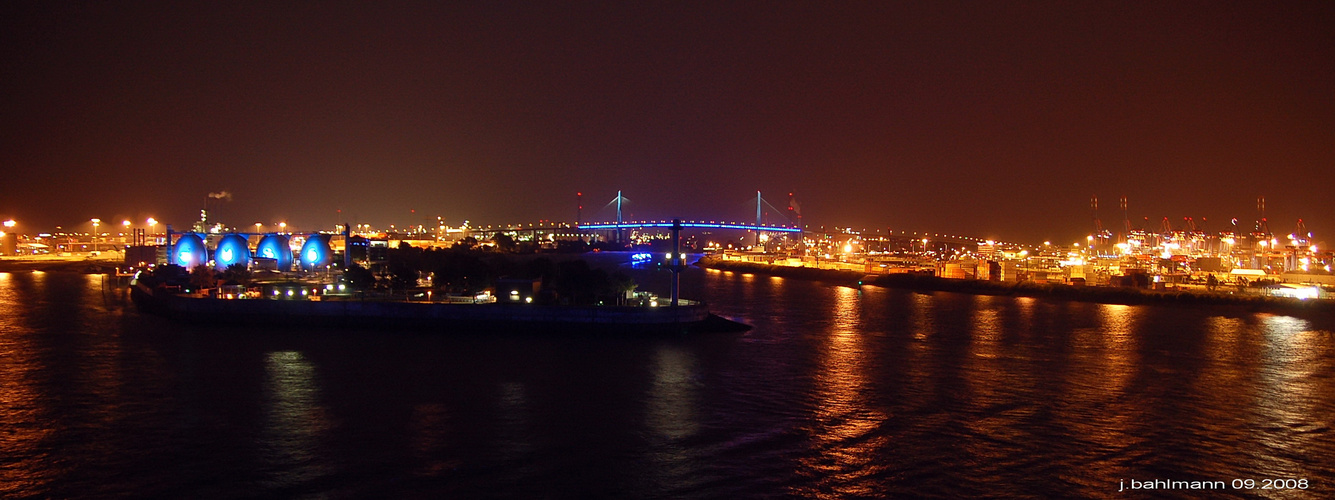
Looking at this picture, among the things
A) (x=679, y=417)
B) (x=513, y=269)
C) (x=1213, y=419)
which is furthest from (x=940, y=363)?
(x=513, y=269)

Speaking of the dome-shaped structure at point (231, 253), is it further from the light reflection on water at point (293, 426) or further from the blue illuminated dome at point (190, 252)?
the light reflection on water at point (293, 426)

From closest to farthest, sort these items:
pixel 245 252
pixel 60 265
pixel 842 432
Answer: pixel 842 432
pixel 245 252
pixel 60 265

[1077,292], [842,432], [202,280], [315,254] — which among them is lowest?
[842,432]

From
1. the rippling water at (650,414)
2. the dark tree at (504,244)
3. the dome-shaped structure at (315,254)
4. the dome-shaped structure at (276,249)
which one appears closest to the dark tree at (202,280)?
the rippling water at (650,414)

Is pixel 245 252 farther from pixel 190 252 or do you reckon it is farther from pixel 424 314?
pixel 424 314

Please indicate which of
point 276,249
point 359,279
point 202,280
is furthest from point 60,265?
point 359,279

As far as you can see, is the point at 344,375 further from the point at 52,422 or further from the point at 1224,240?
the point at 1224,240
